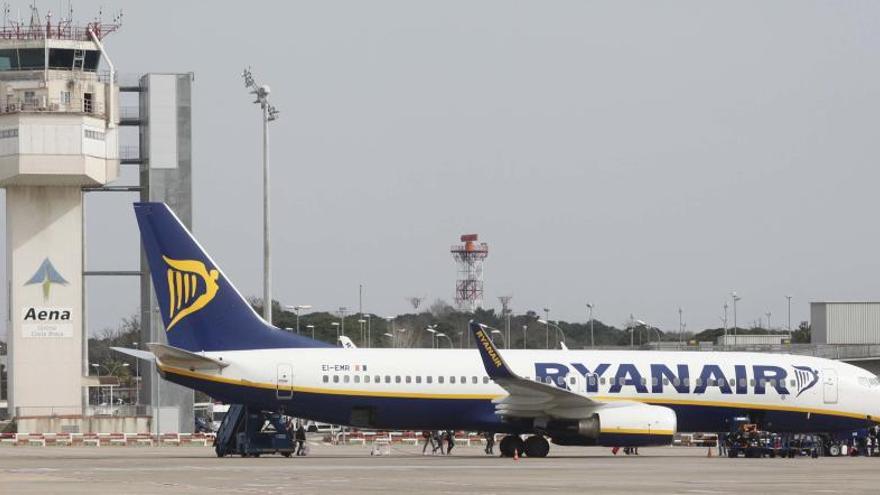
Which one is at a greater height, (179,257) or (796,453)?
(179,257)

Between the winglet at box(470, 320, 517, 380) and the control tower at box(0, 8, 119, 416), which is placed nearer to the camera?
the winglet at box(470, 320, 517, 380)

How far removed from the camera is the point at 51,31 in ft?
265

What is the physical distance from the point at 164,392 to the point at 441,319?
1719 inches

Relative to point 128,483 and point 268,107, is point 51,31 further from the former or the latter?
point 128,483

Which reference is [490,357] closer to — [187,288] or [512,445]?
[512,445]

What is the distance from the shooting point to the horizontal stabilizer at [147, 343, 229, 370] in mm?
43750

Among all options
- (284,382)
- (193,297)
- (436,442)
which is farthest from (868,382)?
(193,297)

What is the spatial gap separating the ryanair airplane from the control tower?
116 ft

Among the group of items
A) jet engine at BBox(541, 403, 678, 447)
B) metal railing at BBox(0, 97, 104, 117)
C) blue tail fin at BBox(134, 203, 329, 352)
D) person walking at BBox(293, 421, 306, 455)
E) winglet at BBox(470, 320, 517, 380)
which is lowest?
person walking at BBox(293, 421, 306, 455)

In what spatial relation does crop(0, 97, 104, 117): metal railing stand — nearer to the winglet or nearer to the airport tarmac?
the airport tarmac

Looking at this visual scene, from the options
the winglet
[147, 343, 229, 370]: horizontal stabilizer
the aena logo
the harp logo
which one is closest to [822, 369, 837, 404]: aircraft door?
the winglet

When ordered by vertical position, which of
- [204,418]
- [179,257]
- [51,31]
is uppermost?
[51,31]

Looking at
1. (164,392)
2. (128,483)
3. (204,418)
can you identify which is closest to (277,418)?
(128,483)

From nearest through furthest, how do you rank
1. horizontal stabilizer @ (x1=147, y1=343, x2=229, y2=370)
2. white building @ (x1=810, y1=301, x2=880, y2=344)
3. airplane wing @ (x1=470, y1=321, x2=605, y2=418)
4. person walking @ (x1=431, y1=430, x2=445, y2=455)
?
horizontal stabilizer @ (x1=147, y1=343, x2=229, y2=370)
airplane wing @ (x1=470, y1=321, x2=605, y2=418)
person walking @ (x1=431, y1=430, x2=445, y2=455)
white building @ (x1=810, y1=301, x2=880, y2=344)
